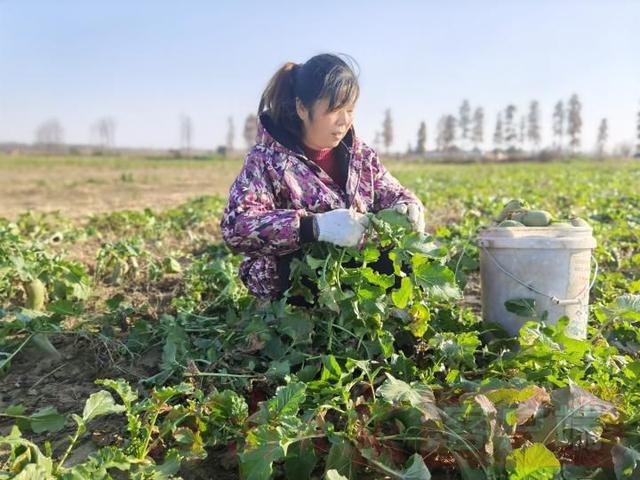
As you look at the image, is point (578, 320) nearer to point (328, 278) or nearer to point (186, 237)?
point (328, 278)

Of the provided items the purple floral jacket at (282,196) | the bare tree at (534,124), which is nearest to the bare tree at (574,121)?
the bare tree at (534,124)

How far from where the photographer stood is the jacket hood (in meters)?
2.65

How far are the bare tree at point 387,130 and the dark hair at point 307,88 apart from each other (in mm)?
81979

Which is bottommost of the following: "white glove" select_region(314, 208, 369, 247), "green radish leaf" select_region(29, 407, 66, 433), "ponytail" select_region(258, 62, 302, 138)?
"green radish leaf" select_region(29, 407, 66, 433)

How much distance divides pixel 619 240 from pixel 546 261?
10.1ft

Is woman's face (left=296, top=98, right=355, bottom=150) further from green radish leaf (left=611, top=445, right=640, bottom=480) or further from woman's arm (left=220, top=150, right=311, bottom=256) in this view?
green radish leaf (left=611, top=445, right=640, bottom=480)

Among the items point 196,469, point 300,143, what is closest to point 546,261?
point 300,143

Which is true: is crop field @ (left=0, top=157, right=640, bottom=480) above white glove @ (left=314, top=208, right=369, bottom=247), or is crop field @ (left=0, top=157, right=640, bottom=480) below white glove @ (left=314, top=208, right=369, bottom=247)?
below

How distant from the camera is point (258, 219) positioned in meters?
2.40

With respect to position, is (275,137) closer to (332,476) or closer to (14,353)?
(14,353)

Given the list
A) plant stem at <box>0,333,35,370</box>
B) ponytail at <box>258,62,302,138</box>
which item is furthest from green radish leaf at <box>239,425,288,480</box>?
ponytail at <box>258,62,302,138</box>

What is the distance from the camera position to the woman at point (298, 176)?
7.89 feet

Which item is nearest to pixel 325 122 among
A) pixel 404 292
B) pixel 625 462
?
pixel 404 292

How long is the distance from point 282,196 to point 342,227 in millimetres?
593
